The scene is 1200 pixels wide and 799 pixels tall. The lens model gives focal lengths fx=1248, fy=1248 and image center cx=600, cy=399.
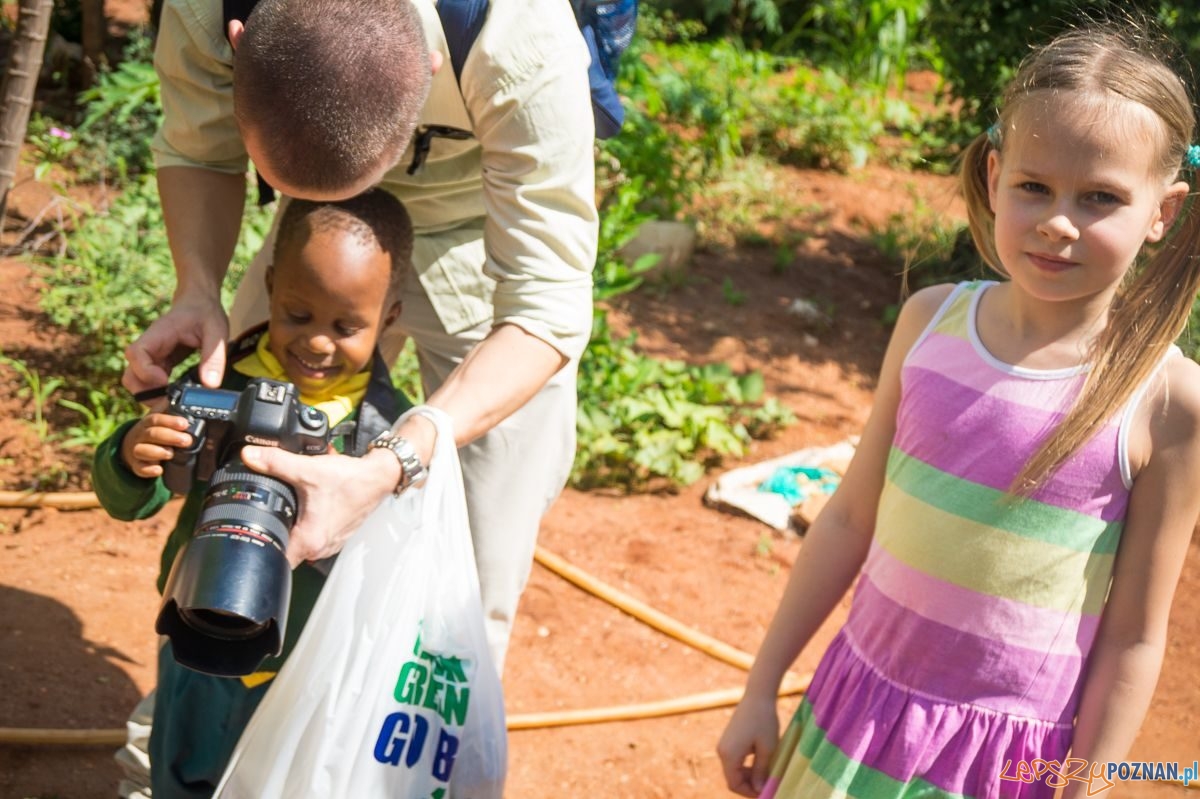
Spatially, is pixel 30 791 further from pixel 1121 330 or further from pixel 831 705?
pixel 1121 330

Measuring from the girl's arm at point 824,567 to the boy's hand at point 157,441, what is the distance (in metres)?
0.90

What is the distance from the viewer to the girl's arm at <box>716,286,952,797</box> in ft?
6.04

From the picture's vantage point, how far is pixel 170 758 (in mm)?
2117

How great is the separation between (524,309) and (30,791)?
5.12 ft

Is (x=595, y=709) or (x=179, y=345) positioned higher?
(x=179, y=345)

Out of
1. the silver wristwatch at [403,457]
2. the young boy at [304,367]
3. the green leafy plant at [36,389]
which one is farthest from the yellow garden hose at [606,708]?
the silver wristwatch at [403,457]

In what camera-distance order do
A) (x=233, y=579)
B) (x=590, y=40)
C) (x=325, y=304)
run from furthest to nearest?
1. (x=590, y=40)
2. (x=325, y=304)
3. (x=233, y=579)

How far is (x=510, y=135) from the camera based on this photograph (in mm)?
1956

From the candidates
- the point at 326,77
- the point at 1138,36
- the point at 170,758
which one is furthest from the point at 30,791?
the point at 1138,36

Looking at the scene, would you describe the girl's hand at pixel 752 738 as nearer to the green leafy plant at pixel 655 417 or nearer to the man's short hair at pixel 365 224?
the man's short hair at pixel 365 224

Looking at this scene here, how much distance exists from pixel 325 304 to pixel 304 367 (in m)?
0.12

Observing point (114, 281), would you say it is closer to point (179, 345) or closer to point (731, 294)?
point (179, 345)

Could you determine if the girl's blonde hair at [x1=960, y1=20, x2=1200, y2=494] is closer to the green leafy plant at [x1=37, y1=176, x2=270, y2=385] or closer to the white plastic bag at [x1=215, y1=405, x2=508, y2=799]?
the white plastic bag at [x1=215, y1=405, x2=508, y2=799]

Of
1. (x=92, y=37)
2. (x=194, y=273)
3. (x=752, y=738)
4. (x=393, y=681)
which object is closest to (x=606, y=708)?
(x=752, y=738)
